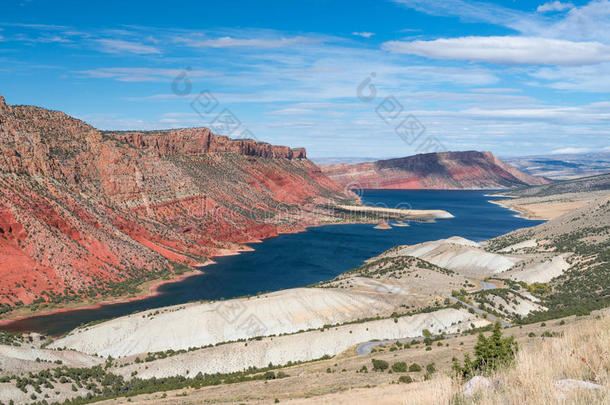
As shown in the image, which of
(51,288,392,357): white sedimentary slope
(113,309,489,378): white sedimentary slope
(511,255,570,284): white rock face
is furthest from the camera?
(511,255,570,284): white rock face

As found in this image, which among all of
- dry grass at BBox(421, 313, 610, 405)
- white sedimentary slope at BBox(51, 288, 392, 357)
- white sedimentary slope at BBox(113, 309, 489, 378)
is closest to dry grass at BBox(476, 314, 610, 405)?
dry grass at BBox(421, 313, 610, 405)

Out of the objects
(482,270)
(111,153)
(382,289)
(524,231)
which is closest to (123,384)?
(382,289)

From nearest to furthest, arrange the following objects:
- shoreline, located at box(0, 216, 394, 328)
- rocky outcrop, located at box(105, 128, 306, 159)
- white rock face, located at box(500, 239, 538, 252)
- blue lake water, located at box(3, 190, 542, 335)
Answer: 1. shoreline, located at box(0, 216, 394, 328)
2. blue lake water, located at box(3, 190, 542, 335)
3. white rock face, located at box(500, 239, 538, 252)
4. rocky outcrop, located at box(105, 128, 306, 159)

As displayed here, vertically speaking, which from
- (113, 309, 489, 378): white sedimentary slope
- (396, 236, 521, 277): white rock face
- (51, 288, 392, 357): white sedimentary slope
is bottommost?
(113, 309, 489, 378): white sedimentary slope

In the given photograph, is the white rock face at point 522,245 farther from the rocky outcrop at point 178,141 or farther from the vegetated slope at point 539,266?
the rocky outcrop at point 178,141

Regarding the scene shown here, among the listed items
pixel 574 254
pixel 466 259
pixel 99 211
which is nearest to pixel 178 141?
pixel 99 211

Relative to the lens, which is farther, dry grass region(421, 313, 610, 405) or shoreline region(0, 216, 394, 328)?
shoreline region(0, 216, 394, 328)

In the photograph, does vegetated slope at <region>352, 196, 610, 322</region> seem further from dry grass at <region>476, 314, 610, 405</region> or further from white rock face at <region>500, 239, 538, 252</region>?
dry grass at <region>476, 314, 610, 405</region>

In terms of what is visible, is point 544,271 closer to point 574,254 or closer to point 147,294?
point 574,254
